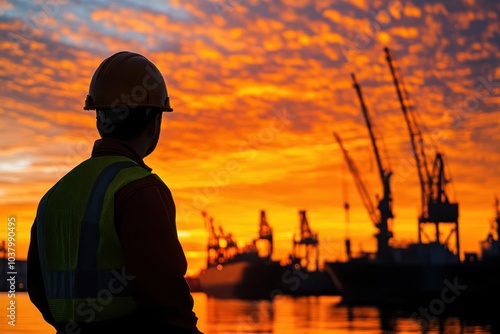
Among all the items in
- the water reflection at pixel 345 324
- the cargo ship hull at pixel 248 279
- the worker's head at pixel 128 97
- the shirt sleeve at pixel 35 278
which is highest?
the cargo ship hull at pixel 248 279

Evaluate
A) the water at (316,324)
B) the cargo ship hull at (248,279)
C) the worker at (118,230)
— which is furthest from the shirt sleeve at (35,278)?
the cargo ship hull at (248,279)

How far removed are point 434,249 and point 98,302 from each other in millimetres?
107406

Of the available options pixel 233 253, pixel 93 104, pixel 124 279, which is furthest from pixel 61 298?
pixel 233 253

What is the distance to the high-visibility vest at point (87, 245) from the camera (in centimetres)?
223

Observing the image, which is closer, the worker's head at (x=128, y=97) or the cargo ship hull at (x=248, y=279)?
the worker's head at (x=128, y=97)

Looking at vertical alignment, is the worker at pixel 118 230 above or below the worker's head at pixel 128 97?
below

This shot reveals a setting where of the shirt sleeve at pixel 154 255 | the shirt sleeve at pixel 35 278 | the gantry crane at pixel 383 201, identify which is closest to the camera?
the shirt sleeve at pixel 154 255

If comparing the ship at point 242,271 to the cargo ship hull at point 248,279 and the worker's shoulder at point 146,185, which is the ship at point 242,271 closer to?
the cargo ship hull at point 248,279

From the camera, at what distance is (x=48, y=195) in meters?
2.45

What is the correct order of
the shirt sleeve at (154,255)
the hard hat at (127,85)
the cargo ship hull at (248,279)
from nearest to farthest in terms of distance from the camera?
1. the shirt sleeve at (154,255)
2. the hard hat at (127,85)
3. the cargo ship hull at (248,279)

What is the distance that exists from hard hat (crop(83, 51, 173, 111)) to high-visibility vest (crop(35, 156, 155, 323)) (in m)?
0.18

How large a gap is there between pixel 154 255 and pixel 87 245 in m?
0.23

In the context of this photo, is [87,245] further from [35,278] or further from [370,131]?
[370,131]

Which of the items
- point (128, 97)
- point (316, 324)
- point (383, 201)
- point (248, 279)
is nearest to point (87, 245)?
point (128, 97)
